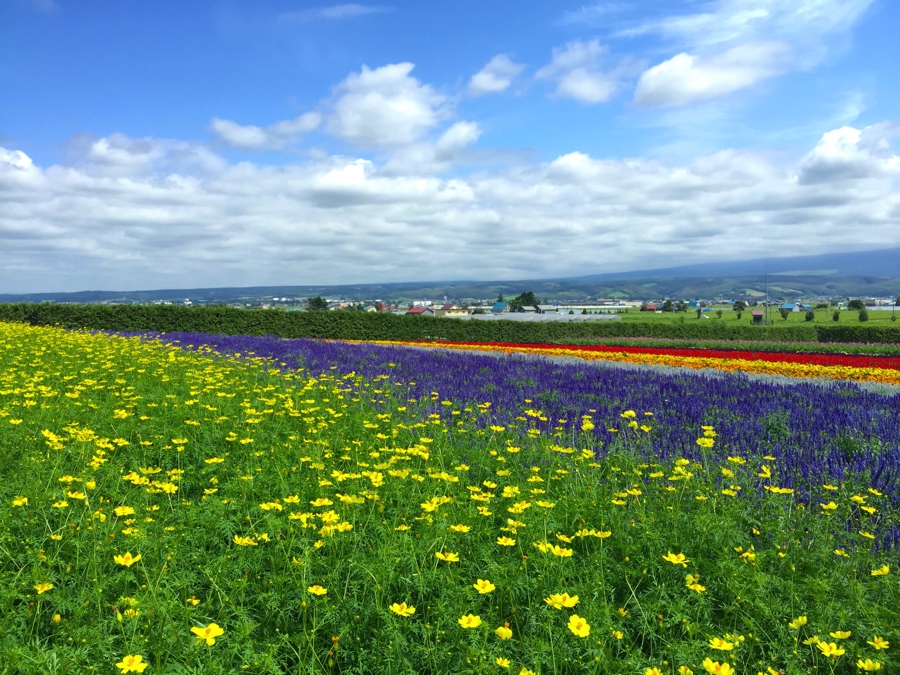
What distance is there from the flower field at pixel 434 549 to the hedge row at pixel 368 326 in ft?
79.2

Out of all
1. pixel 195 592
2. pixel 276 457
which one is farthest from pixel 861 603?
pixel 276 457

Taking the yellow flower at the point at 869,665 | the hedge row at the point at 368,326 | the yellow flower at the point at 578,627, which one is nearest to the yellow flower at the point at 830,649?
the yellow flower at the point at 869,665

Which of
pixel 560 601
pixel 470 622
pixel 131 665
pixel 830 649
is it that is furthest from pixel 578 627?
pixel 131 665


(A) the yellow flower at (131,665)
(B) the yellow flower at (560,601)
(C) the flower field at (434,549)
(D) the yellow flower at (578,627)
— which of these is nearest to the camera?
(A) the yellow flower at (131,665)

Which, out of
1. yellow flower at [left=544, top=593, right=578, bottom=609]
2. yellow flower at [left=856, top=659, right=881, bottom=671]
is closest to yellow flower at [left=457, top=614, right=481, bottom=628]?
yellow flower at [left=544, top=593, right=578, bottom=609]

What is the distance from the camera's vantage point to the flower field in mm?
2898

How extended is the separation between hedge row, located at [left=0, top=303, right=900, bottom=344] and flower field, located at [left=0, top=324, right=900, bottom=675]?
2413 centimetres

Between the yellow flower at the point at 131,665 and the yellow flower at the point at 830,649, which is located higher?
the yellow flower at the point at 131,665

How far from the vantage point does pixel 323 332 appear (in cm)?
3259

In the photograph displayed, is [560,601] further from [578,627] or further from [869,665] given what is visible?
[869,665]

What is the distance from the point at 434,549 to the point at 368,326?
99.0ft

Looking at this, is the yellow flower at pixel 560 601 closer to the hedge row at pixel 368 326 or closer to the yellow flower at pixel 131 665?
the yellow flower at pixel 131 665

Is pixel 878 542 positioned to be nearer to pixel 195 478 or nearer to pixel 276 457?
pixel 276 457

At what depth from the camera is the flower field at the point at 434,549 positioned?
2.90 meters
